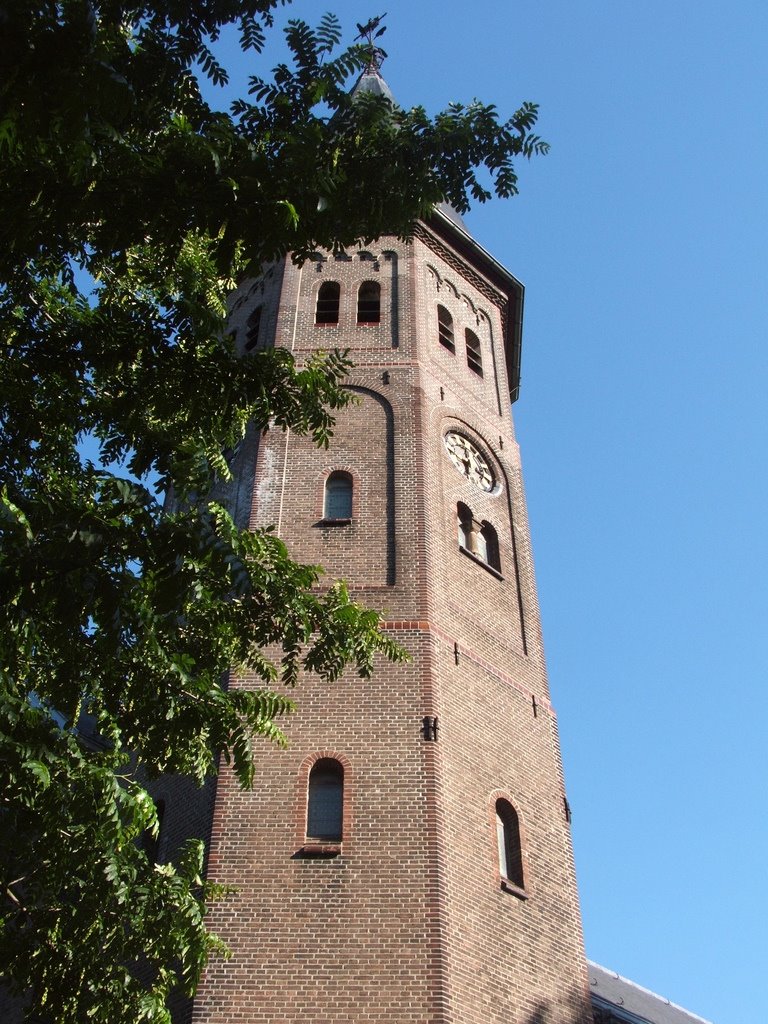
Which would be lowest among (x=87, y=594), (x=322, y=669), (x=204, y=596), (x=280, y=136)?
(x=87, y=594)

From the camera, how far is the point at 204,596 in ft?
24.8

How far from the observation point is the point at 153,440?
8.04m

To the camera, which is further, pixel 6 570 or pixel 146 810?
pixel 146 810

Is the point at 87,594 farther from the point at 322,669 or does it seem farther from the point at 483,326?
the point at 483,326

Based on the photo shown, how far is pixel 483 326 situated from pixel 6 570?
17.1 metres

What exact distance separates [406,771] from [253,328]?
1119 centimetres

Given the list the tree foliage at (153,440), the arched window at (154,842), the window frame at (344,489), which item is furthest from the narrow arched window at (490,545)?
the tree foliage at (153,440)

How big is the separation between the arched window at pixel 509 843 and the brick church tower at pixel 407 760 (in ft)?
0.09

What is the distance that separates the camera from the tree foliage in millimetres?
6977

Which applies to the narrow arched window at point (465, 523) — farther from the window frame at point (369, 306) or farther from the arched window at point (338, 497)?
the window frame at point (369, 306)

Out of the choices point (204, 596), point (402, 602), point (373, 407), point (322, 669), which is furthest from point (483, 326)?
point (204, 596)

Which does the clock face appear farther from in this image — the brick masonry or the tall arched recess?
the tall arched recess

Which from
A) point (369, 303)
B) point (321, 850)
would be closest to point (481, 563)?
point (321, 850)

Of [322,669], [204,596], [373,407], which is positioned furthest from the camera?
[373,407]
